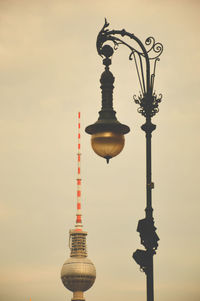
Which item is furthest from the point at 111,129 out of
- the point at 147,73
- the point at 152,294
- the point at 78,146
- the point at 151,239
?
the point at 78,146

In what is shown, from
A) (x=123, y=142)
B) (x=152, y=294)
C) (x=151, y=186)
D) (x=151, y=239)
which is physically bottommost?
(x=152, y=294)

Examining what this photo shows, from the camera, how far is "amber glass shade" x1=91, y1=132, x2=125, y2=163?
13.2 m

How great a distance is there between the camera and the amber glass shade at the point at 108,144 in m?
13.2

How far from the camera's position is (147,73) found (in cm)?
1347

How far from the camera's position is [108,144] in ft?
43.4

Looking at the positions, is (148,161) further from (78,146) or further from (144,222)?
(78,146)

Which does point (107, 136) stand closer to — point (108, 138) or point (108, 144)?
point (108, 138)

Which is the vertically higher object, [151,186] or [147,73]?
[147,73]

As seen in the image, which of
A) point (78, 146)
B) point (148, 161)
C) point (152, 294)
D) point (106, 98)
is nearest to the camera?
point (152, 294)

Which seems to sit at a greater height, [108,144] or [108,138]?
[108,138]

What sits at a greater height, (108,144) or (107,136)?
(107,136)

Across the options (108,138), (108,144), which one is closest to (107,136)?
(108,138)

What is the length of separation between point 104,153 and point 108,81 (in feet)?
5.50

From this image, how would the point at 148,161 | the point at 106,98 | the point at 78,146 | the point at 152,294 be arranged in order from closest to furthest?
the point at 152,294
the point at 148,161
the point at 106,98
the point at 78,146
